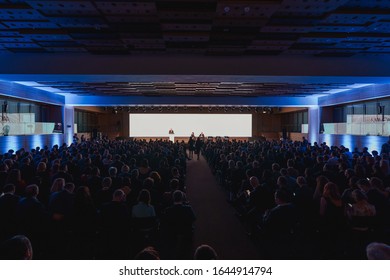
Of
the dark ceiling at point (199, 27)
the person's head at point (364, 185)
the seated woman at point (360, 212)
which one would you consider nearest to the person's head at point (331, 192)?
the seated woman at point (360, 212)

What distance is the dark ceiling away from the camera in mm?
6254

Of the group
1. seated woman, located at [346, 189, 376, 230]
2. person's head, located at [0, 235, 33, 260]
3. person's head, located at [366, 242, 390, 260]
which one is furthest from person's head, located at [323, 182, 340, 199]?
person's head, located at [0, 235, 33, 260]

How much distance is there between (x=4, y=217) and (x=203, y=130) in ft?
88.0

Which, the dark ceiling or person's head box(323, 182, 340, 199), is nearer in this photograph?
person's head box(323, 182, 340, 199)

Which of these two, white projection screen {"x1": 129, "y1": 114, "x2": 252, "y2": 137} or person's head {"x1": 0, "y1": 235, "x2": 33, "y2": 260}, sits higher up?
white projection screen {"x1": 129, "y1": 114, "x2": 252, "y2": 137}

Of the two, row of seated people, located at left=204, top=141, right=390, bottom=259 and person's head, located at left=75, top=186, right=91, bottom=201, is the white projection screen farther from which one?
person's head, located at left=75, top=186, right=91, bottom=201

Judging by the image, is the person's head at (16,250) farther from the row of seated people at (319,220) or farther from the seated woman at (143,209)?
the row of seated people at (319,220)

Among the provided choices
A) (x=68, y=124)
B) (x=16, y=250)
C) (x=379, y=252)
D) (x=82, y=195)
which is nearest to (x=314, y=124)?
(x=68, y=124)

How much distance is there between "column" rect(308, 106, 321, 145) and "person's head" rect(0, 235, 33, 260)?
21721 mm

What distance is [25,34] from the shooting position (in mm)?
8047

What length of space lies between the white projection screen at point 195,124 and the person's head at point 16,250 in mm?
28337

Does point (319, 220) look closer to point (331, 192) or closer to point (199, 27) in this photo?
point (331, 192)

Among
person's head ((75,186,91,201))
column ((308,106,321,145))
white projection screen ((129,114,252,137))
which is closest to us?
person's head ((75,186,91,201))

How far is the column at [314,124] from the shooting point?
74.0ft
